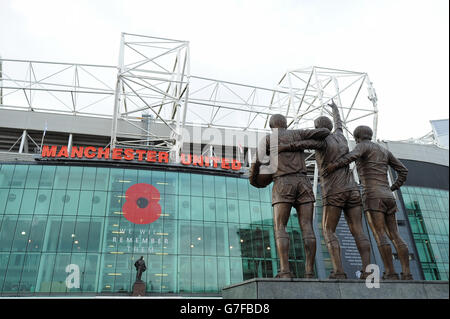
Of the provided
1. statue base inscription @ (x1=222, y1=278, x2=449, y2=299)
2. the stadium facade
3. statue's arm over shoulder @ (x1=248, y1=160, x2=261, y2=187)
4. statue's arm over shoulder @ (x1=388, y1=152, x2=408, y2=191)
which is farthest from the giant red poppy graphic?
statue base inscription @ (x1=222, y1=278, x2=449, y2=299)

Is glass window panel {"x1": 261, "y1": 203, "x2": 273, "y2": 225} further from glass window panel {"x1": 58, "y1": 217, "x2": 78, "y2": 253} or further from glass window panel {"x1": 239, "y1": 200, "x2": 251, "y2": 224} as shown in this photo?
glass window panel {"x1": 58, "y1": 217, "x2": 78, "y2": 253}

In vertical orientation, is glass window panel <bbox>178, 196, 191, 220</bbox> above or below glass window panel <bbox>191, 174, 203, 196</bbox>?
below

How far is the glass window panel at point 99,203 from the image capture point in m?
27.1

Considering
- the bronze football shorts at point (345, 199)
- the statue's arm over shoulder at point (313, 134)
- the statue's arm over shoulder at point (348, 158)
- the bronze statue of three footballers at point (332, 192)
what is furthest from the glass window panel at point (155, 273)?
the statue's arm over shoulder at point (313, 134)

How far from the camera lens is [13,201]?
87.2ft

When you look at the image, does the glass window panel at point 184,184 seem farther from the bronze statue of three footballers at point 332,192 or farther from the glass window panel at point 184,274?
the bronze statue of three footballers at point 332,192

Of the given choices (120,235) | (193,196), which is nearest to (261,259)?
(193,196)

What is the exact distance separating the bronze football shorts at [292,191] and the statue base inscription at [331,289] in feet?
5.60

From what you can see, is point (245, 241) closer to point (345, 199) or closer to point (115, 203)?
point (115, 203)

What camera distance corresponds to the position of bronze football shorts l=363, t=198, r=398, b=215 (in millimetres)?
8055

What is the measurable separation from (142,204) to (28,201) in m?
8.19

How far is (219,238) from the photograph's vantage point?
2852 centimetres

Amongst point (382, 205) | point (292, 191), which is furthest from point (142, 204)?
point (382, 205)

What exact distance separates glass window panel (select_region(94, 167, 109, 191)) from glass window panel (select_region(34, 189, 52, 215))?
11.2 ft
